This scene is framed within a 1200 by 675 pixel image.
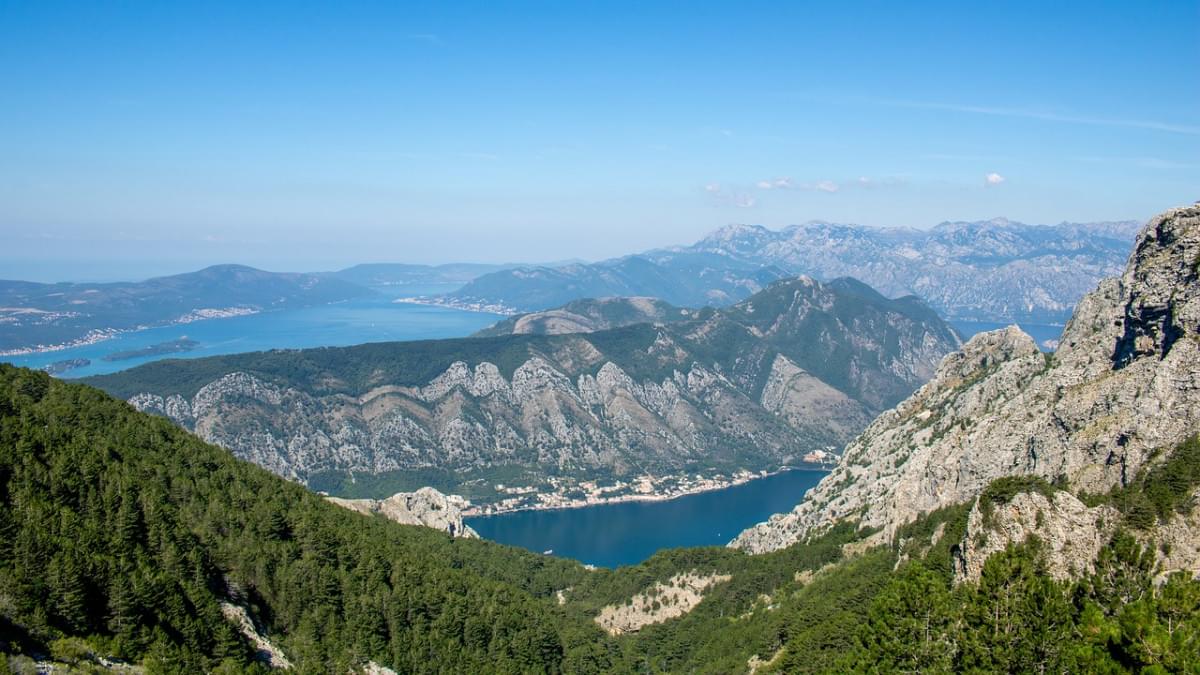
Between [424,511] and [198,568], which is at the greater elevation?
[198,568]

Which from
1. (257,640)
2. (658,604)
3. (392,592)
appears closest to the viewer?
(257,640)

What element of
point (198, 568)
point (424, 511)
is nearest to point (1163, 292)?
point (198, 568)

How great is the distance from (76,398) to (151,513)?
115 feet

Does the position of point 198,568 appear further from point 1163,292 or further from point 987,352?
point 987,352

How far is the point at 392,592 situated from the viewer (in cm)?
7794

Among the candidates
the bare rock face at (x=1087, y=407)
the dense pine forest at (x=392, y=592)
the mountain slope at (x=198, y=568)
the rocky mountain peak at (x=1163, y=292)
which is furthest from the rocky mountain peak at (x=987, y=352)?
the mountain slope at (x=198, y=568)

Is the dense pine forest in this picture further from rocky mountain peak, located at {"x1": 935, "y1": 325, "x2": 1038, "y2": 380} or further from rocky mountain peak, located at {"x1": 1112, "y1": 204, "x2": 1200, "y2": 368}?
rocky mountain peak, located at {"x1": 935, "y1": 325, "x2": 1038, "y2": 380}

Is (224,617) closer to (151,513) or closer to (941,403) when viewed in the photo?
(151,513)

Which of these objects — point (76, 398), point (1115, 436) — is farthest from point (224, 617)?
point (1115, 436)

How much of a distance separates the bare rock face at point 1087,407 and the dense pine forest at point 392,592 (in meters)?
4.15

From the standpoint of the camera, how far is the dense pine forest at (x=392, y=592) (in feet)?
153

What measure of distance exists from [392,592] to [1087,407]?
6525cm

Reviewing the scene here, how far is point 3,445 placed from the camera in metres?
60.9

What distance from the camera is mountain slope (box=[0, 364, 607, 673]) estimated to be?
49.0 metres
